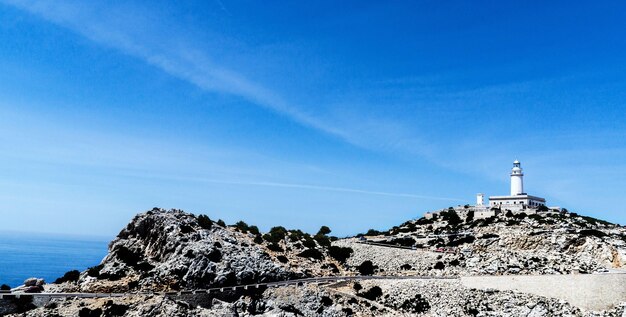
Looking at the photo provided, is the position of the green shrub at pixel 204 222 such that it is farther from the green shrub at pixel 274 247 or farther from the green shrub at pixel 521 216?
Result: the green shrub at pixel 521 216

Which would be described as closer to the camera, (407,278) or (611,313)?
(611,313)

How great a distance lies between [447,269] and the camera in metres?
71.1

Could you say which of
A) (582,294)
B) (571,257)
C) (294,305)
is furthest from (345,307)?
(571,257)

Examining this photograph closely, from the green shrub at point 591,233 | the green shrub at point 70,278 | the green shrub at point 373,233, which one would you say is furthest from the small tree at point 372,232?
the green shrub at point 70,278

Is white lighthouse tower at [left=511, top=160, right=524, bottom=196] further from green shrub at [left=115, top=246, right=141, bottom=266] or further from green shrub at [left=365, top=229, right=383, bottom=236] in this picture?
green shrub at [left=115, top=246, right=141, bottom=266]

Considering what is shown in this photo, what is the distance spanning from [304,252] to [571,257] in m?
39.0

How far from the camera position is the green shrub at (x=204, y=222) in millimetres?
71200

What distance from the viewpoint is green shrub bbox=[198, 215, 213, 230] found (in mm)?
71200

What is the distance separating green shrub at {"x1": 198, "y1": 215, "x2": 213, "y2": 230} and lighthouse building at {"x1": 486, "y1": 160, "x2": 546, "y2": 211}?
71582mm

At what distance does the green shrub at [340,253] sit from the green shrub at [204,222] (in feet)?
70.4

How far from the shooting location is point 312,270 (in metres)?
71.3

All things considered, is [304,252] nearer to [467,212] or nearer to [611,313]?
[611,313]

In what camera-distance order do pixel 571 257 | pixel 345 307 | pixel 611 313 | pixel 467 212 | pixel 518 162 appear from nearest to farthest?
pixel 611 313 < pixel 345 307 < pixel 571 257 < pixel 467 212 < pixel 518 162

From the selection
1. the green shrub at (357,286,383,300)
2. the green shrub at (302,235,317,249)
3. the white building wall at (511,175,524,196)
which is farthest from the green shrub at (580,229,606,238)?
the white building wall at (511,175,524,196)
